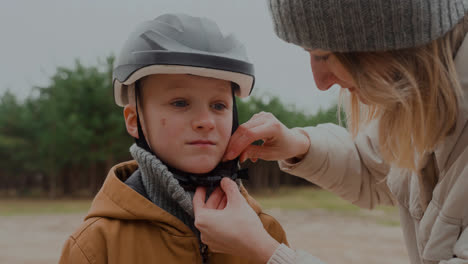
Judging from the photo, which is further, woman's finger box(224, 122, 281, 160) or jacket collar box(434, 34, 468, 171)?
woman's finger box(224, 122, 281, 160)

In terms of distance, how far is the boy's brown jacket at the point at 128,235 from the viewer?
150 cm

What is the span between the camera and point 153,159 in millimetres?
1585

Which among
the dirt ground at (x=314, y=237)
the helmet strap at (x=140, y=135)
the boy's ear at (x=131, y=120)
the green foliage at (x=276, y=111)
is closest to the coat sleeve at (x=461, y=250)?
the helmet strap at (x=140, y=135)

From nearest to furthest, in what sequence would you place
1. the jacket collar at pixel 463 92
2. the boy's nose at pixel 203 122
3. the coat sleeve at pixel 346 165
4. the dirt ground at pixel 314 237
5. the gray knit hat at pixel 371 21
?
the gray knit hat at pixel 371 21 → the jacket collar at pixel 463 92 → the boy's nose at pixel 203 122 → the coat sleeve at pixel 346 165 → the dirt ground at pixel 314 237

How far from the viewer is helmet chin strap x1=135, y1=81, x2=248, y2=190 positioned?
163 cm

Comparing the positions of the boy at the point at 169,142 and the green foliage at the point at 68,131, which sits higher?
the boy at the point at 169,142

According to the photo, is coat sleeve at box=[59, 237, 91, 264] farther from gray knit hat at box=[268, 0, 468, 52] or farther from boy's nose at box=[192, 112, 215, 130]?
gray knit hat at box=[268, 0, 468, 52]

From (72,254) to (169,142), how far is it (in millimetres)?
480

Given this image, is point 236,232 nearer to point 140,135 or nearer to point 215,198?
point 215,198

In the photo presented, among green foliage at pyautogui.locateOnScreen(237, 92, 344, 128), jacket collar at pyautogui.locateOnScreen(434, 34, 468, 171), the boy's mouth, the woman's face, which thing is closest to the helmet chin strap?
the boy's mouth

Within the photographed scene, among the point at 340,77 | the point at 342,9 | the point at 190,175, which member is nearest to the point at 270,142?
the point at 190,175

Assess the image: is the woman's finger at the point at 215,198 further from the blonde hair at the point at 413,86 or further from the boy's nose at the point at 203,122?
the blonde hair at the point at 413,86

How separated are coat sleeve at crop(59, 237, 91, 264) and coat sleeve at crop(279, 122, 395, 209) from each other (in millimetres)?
985

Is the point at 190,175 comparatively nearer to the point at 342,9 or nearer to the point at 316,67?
the point at 316,67
